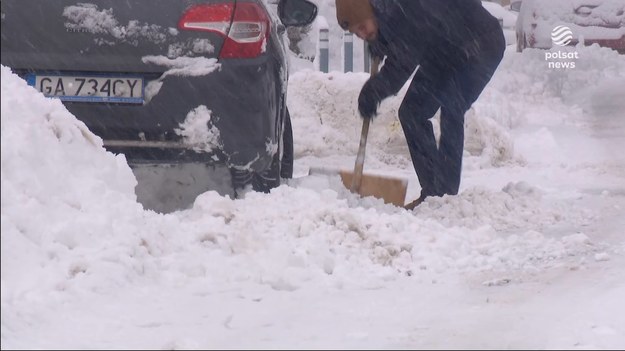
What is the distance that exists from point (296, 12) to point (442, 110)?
3.66 feet

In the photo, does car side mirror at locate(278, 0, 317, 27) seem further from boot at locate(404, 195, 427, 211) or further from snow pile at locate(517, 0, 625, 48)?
snow pile at locate(517, 0, 625, 48)

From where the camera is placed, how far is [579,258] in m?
5.39

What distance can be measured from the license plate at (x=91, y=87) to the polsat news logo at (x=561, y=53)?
12283mm

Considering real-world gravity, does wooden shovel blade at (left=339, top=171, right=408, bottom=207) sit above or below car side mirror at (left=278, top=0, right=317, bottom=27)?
below

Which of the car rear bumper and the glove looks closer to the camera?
the car rear bumper

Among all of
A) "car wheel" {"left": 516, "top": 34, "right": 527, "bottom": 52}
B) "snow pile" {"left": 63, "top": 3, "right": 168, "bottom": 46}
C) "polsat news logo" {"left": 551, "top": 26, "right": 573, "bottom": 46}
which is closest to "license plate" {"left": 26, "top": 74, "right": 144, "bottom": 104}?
"snow pile" {"left": 63, "top": 3, "right": 168, "bottom": 46}

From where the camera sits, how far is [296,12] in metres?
6.62

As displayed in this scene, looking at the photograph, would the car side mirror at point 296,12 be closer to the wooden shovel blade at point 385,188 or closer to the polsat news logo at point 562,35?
the wooden shovel blade at point 385,188

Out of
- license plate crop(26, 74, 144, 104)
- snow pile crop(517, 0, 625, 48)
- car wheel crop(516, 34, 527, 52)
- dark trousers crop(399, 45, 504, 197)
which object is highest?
license plate crop(26, 74, 144, 104)

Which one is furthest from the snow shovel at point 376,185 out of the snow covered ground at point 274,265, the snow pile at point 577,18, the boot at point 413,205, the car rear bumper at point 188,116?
the snow pile at point 577,18

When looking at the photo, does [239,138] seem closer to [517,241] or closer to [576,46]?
[517,241]

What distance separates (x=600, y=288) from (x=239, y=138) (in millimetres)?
1931

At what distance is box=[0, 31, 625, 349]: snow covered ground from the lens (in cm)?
369

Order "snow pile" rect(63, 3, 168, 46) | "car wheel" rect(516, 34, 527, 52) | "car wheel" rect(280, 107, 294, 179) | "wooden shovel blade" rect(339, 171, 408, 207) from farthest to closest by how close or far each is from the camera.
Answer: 1. "car wheel" rect(516, 34, 527, 52)
2. "car wheel" rect(280, 107, 294, 179)
3. "wooden shovel blade" rect(339, 171, 408, 207)
4. "snow pile" rect(63, 3, 168, 46)
